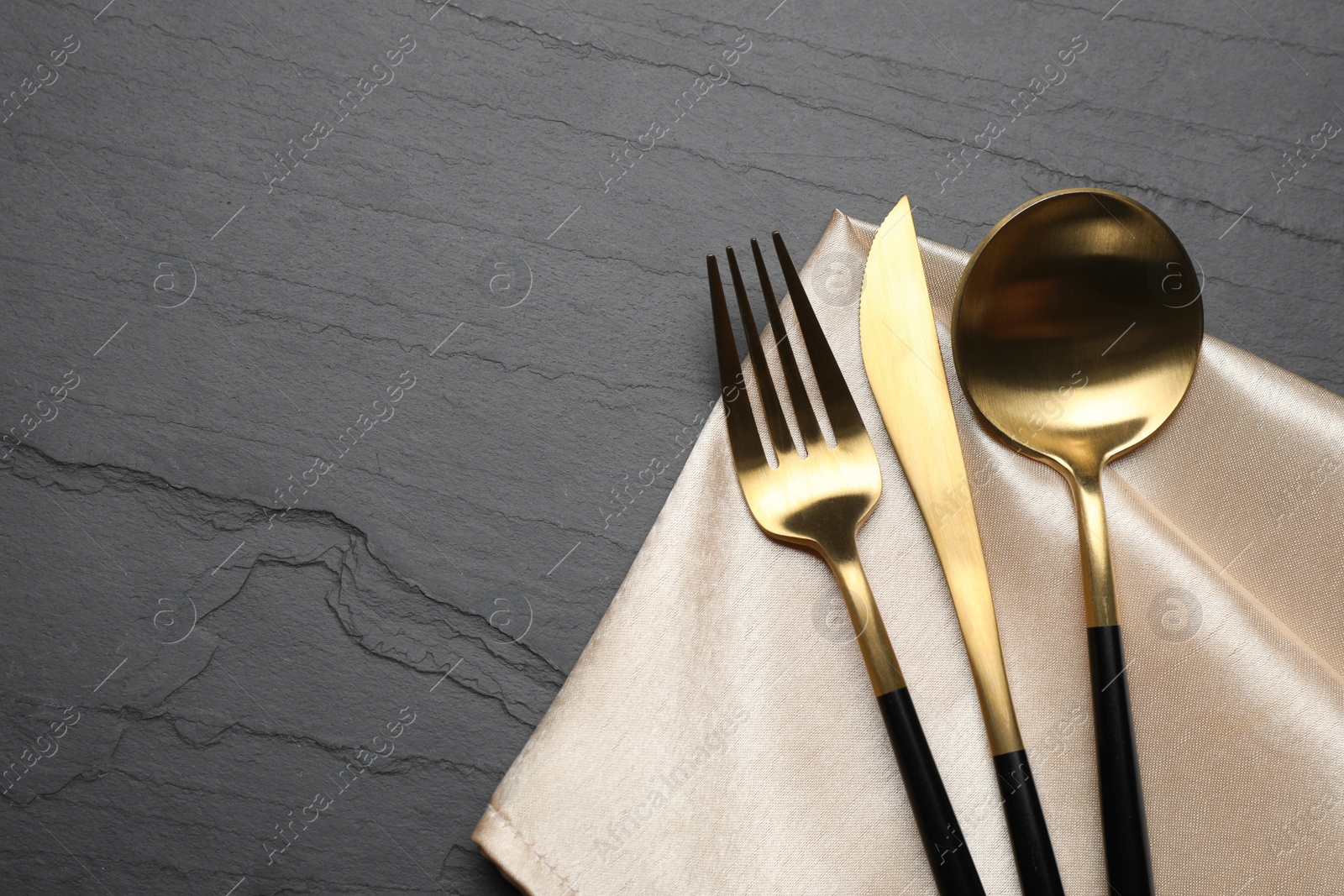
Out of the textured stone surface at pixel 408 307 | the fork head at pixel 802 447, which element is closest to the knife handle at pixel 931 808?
the fork head at pixel 802 447

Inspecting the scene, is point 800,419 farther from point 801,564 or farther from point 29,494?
point 29,494

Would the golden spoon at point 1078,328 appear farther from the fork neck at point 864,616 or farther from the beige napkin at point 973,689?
the fork neck at point 864,616

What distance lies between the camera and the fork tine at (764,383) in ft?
1.83

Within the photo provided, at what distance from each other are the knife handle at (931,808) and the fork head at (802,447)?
11 cm

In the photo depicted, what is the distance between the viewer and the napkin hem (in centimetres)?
50

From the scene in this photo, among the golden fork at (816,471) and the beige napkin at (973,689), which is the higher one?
the golden fork at (816,471)

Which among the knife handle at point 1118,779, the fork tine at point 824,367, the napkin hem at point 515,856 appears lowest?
the knife handle at point 1118,779

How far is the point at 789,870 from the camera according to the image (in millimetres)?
489

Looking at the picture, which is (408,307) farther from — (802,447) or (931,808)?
(931,808)

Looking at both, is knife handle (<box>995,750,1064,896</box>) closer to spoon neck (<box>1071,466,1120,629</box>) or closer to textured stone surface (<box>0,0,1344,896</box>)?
spoon neck (<box>1071,466,1120,629</box>)

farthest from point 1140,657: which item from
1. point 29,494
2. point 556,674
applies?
point 29,494

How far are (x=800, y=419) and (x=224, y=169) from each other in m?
0.49

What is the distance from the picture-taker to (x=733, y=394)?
57 centimetres

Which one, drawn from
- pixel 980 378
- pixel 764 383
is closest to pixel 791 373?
pixel 764 383
